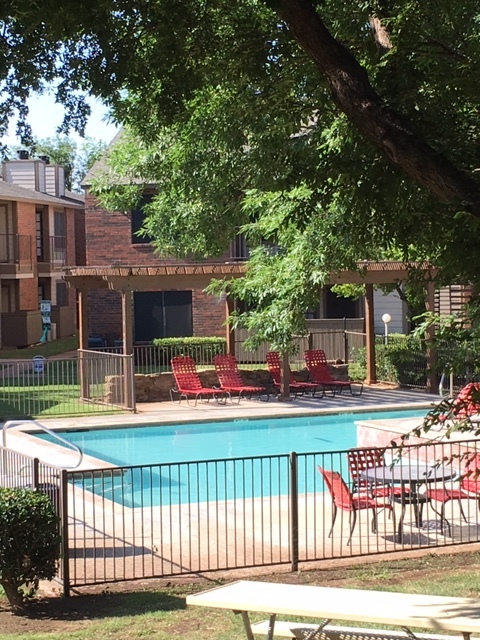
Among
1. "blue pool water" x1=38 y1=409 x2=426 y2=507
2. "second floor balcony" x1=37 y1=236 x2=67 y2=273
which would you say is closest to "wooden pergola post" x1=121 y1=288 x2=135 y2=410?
"blue pool water" x1=38 y1=409 x2=426 y2=507

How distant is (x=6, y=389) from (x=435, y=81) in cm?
2078

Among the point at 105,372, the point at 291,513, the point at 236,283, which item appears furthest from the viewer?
the point at 105,372

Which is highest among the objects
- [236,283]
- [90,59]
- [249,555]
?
[90,59]

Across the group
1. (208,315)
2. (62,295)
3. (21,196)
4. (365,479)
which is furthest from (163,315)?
(365,479)

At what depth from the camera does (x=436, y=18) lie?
35.4 ft

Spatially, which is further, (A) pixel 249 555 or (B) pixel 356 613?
(A) pixel 249 555

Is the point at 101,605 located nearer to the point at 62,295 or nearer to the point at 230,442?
the point at 230,442

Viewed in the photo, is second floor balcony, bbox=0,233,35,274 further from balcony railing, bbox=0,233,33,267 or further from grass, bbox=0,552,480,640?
grass, bbox=0,552,480,640

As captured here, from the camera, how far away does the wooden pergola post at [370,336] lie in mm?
29938

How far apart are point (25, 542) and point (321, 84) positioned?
492 centimetres

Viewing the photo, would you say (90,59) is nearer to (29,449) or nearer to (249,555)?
(249,555)

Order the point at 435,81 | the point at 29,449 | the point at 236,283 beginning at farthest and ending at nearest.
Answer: the point at 236,283, the point at 29,449, the point at 435,81

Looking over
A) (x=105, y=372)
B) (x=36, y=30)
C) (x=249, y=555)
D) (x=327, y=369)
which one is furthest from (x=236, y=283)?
(x=36, y=30)

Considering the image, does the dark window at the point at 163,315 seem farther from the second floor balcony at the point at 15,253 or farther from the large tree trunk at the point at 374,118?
the large tree trunk at the point at 374,118
